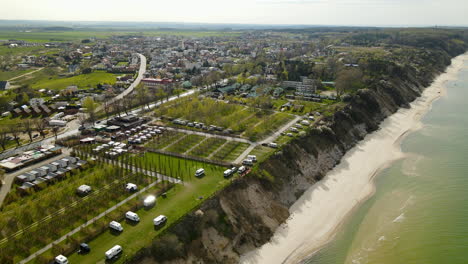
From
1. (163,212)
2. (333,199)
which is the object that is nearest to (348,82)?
(333,199)

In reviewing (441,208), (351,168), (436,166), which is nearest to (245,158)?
(351,168)

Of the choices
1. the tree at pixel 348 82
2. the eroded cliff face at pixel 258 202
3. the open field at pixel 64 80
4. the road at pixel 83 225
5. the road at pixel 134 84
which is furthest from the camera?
the open field at pixel 64 80

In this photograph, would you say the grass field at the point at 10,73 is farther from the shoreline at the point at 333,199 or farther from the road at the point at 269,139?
the shoreline at the point at 333,199

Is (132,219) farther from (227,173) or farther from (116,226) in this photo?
(227,173)

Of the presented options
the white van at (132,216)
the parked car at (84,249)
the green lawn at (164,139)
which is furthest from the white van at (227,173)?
the parked car at (84,249)

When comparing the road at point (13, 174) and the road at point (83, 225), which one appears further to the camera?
the road at point (13, 174)

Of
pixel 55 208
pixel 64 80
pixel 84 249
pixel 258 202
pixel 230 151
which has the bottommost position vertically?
pixel 258 202

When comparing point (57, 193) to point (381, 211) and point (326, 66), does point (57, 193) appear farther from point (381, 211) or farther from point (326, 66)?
point (326, 66)
